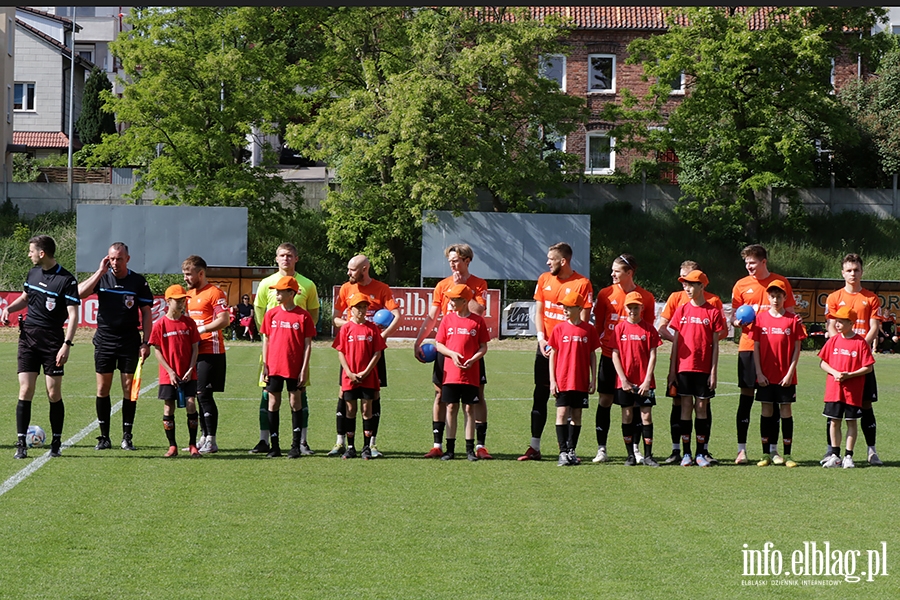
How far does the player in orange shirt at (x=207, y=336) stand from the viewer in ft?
33.6

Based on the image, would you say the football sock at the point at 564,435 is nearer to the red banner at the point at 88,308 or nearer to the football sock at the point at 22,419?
the football sock at the point at 22,419

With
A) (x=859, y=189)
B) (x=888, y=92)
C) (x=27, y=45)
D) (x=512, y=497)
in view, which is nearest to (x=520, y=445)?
(x=512, y=497)

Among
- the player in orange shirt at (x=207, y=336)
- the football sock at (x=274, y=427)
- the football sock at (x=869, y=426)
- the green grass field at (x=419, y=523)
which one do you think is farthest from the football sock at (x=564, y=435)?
the player in orange shirt at (x=207, y=336)

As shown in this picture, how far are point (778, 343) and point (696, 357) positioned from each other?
2.71ft

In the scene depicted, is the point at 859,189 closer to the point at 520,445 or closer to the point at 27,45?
the point at 520,445

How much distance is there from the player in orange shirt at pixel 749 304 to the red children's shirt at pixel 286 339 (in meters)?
4.13

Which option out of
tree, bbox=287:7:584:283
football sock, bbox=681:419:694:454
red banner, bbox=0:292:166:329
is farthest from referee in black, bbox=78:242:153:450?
tree, bbox=287:7:584:283

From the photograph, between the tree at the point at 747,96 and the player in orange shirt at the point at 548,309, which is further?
the tree at the point at 747,96

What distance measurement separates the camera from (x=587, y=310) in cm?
1002

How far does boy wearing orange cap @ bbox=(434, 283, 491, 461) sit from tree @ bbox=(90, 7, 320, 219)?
30.5 metres

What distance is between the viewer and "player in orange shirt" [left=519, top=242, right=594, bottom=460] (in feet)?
33.1

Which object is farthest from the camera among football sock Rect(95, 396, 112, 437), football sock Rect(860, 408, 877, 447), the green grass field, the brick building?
the brick building

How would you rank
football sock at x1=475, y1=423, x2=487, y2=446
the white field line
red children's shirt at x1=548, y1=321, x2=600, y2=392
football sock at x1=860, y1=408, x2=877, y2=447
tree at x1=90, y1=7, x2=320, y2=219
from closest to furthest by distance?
the white field line, red children's shirt at x1=548, y1=321, x2=600, y2=392, football sock at x1=860, y1=408, x2=877, y2=447, football sock at x1=475, y1=423, x2=487, y2=446, tree at x1=90, y1=7, x2=320, y2=219

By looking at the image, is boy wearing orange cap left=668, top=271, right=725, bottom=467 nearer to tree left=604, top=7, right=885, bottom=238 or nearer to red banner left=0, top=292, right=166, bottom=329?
red banner left=0, top=292, right=166, bottom=329
